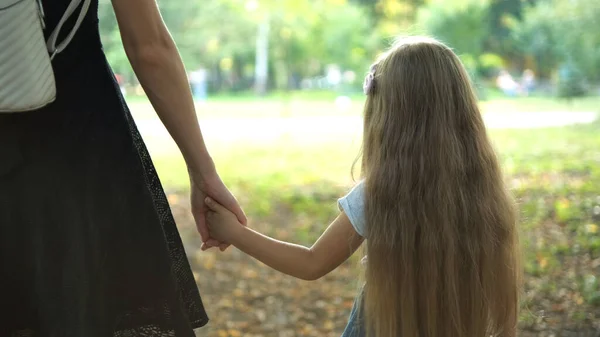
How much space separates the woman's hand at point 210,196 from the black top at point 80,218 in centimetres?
47

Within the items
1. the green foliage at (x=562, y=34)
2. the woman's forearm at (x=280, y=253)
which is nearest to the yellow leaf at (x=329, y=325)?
the woman's forearm at (x=280, y=253)

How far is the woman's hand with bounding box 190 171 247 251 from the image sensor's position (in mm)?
2082

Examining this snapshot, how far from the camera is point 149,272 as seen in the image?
62.7 inches

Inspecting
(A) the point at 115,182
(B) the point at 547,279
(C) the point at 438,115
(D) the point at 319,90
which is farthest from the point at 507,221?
(D) the point at 319,90

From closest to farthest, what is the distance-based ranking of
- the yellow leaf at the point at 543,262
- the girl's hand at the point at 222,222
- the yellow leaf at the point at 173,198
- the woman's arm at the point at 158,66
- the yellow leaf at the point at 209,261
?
the woman's arm at the point at 158,66, the girl's hand at the point at 222,222, the yellow leaf at the point at 543,262, the yellow leaf at the point at 209,261, the yellow leaf at the point at 173,198

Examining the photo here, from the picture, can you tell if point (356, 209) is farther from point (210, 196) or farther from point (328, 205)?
point (328, 205)

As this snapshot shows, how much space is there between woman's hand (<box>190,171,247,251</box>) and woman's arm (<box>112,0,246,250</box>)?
0.11 meters

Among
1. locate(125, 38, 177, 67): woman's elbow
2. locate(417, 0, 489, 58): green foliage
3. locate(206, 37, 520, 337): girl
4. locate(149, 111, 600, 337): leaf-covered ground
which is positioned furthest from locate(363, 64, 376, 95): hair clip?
locate(417, 0, 489, 58): green foliage

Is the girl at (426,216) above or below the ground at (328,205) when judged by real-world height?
above

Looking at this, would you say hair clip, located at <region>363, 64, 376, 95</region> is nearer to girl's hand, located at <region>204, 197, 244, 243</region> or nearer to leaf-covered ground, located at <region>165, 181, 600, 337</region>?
girl's hand, located at <region>204, 197, 244, 243</region>

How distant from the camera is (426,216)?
1988mm

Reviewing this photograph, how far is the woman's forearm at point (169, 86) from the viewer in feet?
5.98

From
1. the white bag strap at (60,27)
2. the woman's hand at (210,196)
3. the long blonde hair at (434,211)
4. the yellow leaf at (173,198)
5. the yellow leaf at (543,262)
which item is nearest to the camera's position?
the white bag strap at (60,27)

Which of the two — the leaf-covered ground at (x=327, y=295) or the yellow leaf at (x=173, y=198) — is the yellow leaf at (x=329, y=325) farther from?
the yellow leaf at (x=173, y=198)
